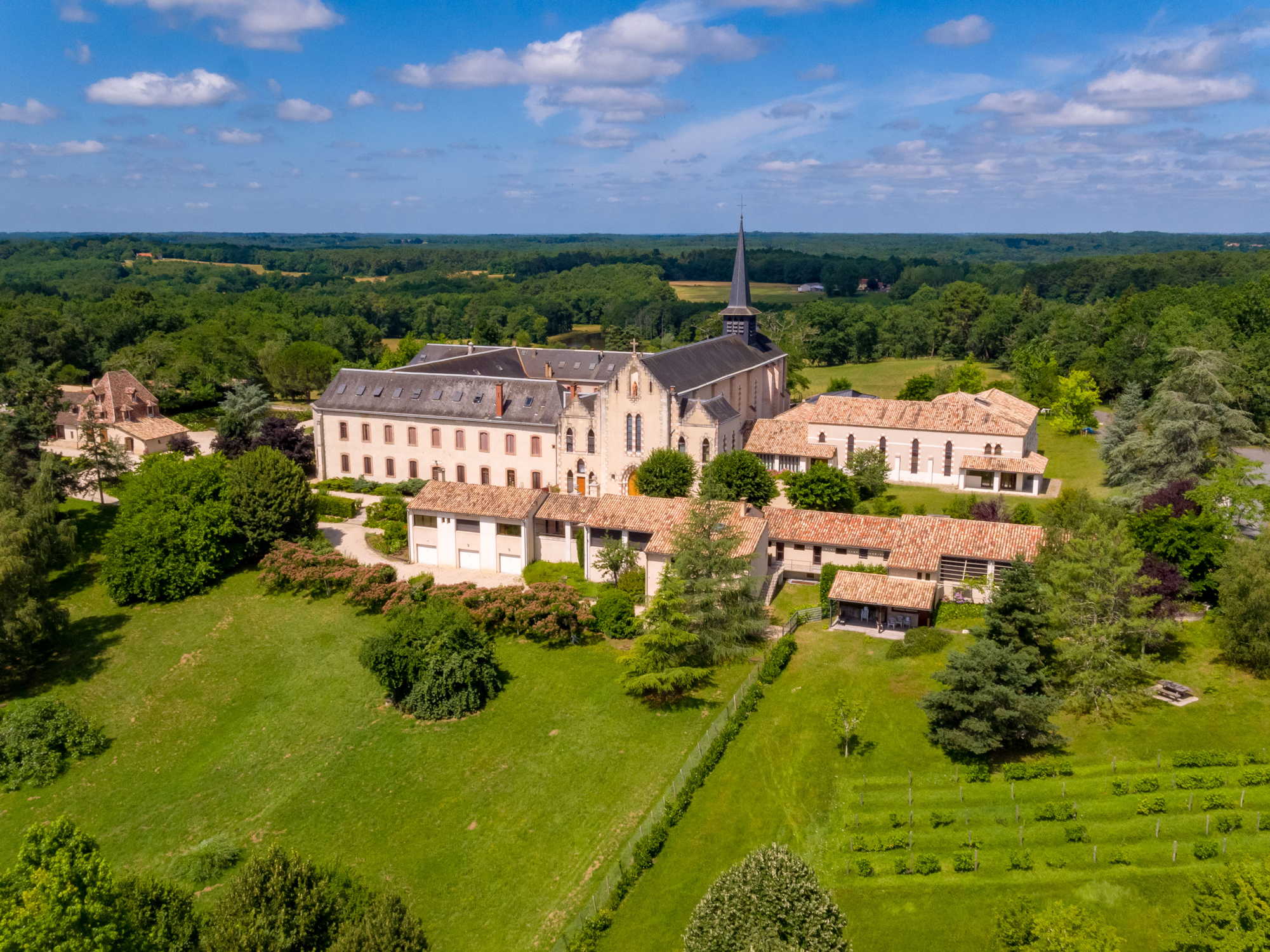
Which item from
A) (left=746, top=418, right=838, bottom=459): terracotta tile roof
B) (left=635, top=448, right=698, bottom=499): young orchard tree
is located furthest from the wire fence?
(left=746, top=418, right=838, bottom=459): terracotta tile roof

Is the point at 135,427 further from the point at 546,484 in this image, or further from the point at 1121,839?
the point at 1121,839

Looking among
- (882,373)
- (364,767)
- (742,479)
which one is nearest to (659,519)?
(742,479)

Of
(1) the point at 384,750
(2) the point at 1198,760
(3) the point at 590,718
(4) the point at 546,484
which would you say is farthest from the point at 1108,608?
(4) the point at 546,484

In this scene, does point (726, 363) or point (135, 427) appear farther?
point (135, 427)

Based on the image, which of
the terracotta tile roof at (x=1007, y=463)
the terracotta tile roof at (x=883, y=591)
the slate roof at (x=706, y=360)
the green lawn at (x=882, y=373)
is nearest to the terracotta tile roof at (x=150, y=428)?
the slate roof at (x=706, y=360)

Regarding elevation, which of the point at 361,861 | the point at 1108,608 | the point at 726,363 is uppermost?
the point at 726,363

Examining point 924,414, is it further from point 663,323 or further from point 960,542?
point 663,323
